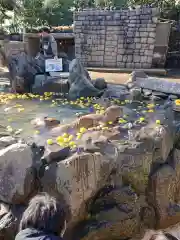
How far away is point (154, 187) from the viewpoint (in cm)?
399

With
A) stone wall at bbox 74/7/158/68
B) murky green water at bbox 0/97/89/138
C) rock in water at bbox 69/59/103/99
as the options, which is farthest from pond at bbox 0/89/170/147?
stone wall at bbox 74/7/158/68

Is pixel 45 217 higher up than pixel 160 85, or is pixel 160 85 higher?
pixel 45 217

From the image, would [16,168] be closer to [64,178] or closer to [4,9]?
[64,178]

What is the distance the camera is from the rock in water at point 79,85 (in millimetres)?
7281

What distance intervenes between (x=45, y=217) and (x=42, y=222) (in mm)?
33

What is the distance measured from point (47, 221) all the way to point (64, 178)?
1.47 m

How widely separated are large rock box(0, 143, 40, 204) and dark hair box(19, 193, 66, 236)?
1449mm

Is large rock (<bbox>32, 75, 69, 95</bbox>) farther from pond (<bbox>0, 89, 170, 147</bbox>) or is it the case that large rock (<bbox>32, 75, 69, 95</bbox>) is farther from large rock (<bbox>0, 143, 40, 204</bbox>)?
large rock (<bbox>0, 143, 40, 204</bbox>)

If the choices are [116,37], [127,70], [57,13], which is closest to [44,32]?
[116,37]

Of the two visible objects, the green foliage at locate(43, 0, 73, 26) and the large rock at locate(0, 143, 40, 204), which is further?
the green foliage at locate(43, 0, 73, 26)

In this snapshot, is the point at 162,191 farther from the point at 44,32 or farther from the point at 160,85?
the point at 44,32

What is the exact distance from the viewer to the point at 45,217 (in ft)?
6.21

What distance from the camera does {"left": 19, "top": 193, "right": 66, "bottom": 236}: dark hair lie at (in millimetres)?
1885

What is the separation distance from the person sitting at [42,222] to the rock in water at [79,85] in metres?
5.41
